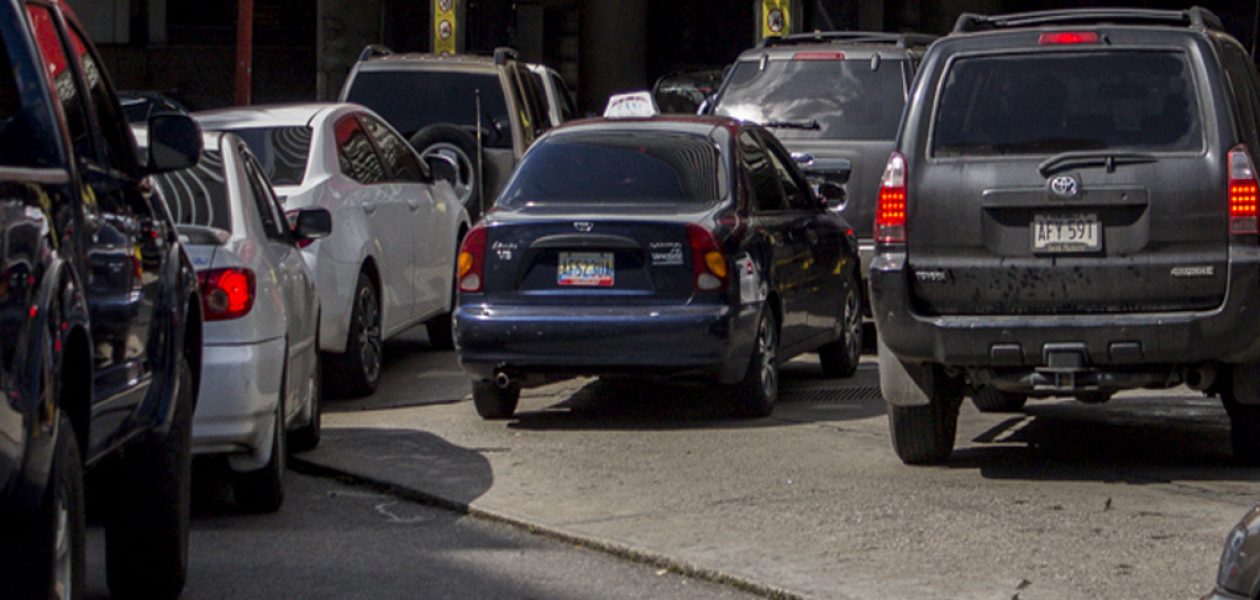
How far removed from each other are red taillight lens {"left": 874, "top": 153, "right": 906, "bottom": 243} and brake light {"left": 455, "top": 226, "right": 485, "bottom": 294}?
256 centimetres

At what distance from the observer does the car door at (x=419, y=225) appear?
13.6 m

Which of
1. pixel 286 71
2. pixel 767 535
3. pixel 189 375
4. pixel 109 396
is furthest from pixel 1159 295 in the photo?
pixel 286 71

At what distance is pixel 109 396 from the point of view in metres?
6.14

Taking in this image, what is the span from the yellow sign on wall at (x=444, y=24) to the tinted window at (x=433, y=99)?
943 cm

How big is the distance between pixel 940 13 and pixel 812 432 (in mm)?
30052

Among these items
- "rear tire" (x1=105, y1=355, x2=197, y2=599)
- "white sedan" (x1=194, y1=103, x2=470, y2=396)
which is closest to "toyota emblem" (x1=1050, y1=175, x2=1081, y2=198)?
"rear tire" (x1=105, y1=355, x2=197, y2=599)

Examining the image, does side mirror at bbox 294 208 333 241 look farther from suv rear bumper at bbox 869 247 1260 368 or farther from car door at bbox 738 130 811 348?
suv rear bumper at bbox 869 247 1260 368

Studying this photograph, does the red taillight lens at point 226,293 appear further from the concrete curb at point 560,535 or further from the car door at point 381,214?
the car door at point 381,214

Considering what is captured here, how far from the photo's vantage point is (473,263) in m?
11.5

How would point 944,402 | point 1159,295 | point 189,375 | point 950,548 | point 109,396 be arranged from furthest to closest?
point 944,402
point 1159,295
point 950,548
point 189,375
point 109,396

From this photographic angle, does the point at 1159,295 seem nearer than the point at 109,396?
No

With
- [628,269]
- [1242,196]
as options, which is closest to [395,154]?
[628,269]

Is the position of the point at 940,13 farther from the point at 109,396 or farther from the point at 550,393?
the point at 109,396

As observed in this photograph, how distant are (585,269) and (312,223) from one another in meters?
1.42
